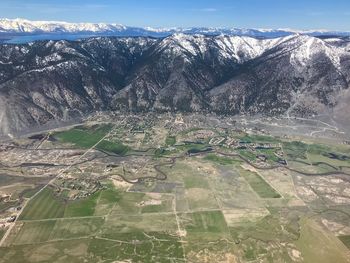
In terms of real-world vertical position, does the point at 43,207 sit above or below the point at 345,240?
below

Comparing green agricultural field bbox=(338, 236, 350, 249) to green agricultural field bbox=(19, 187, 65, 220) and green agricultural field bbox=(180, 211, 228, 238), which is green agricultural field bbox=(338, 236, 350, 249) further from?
green agricultural field bbox=(19, 187, 65, 220)

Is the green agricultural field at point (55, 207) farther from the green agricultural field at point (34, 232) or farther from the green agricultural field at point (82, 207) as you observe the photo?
the green agricultural field at point (34, 232)

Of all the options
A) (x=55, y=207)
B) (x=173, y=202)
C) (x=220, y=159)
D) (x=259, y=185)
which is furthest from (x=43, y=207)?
(x=220, y=159)

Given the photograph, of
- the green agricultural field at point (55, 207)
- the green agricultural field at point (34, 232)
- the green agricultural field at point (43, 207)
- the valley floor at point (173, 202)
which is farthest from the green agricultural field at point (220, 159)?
the green agricultural field at point (34, 232)

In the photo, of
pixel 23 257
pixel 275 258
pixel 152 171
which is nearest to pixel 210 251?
pixel 275 258

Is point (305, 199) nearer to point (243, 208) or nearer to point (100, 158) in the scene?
point (243, 208)

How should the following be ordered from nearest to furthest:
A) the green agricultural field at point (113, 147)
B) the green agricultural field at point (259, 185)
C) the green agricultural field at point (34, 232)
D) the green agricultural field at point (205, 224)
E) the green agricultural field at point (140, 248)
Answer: the green agricultural field at point (140, 248), the green agricultural field at point (34, 232), the green agricultural field at point (205, 224), the green agricultural field at point (259, 185), the green agricultural field at point (113, 147)

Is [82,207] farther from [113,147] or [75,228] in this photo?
[113,147]

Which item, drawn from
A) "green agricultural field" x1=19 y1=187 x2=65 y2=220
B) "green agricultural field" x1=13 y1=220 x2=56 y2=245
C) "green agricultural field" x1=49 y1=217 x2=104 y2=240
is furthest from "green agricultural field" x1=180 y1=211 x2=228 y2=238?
"green agricultural field" x1=19 y1=187 x2=65 y2=220

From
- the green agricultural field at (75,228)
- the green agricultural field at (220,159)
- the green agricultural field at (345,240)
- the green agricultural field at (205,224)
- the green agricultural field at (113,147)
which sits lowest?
the green agricultural field at (113,147)
